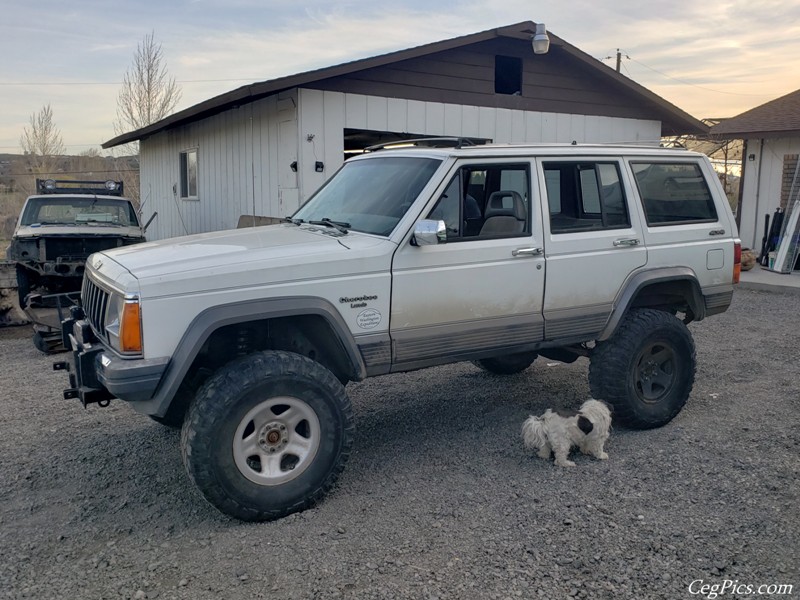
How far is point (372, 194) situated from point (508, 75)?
9.18 m

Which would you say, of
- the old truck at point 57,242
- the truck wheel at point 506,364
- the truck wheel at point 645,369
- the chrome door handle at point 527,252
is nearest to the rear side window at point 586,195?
Result: the chrome door handle at point 527,252

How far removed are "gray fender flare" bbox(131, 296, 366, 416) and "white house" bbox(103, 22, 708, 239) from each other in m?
6.80

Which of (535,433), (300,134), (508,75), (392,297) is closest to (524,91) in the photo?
(508,75)

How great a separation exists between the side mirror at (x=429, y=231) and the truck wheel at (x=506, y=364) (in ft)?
8.83

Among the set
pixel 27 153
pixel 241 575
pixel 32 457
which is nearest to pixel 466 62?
pixel 32 457

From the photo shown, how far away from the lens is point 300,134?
10.6 meters

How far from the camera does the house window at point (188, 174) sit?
15984 mm

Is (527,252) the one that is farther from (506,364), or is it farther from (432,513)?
(506,364)

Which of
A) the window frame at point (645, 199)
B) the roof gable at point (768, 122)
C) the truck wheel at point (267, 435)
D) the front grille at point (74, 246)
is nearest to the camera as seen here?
the truck wheel at point (267, 435)

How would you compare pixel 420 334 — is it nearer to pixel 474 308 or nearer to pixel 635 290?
pixel 474 308

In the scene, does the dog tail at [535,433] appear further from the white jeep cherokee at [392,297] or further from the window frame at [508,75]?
the window frame at [508,75]

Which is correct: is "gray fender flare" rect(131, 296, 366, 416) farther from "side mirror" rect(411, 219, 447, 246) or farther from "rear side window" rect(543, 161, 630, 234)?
"rear side window" rect(543, 161, 630, 234)

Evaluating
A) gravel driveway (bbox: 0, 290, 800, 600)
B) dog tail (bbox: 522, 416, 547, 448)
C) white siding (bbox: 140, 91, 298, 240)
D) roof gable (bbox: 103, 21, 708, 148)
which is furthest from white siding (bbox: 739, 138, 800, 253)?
dog tail (bbox: 522, 416, 547, 448)

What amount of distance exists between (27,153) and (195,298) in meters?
38.5
